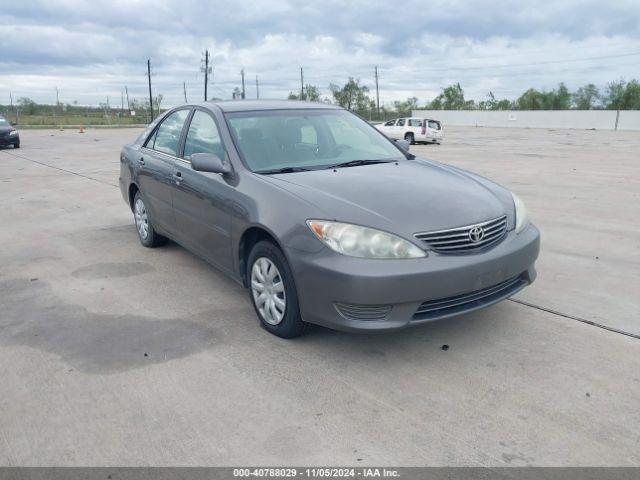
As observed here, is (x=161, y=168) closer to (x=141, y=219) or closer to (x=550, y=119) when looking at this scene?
(x=141, y=219)

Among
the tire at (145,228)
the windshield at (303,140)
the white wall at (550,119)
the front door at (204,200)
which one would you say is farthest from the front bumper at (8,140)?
the white wall at (550,119)

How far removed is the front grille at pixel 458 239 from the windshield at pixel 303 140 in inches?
50.0

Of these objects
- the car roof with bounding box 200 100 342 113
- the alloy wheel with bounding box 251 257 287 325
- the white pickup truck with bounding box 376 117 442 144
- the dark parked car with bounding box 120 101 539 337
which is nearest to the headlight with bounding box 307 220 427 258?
the dark parked car with bounding box 120 101 539 337

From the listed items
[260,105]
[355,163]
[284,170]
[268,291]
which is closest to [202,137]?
[260,105]

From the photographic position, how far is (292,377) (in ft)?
10.6

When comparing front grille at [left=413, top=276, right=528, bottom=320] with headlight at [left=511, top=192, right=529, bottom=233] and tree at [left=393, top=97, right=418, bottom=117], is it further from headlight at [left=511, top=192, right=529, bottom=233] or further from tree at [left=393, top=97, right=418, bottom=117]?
tree at [left=393, top=97, right=418, bottom=117]

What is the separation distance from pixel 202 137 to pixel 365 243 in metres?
2.13

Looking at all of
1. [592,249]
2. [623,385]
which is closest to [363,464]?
[623,385]

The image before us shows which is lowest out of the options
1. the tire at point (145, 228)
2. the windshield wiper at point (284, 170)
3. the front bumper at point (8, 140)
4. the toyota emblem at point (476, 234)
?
the tire at point (145, 228)

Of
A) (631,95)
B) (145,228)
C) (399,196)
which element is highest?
(631,95)

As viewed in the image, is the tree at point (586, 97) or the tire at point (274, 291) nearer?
the tire at point (274, 291)

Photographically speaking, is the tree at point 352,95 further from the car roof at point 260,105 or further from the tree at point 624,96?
the car roof at point 260,105

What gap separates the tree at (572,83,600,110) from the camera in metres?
87.9

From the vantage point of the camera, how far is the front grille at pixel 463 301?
10.8 ft
